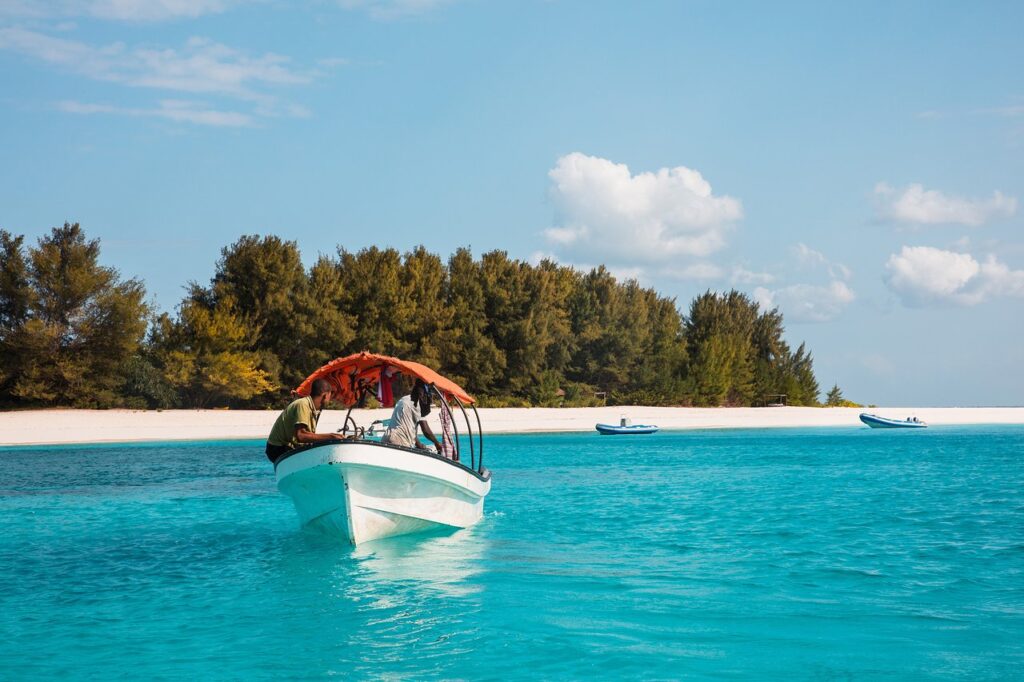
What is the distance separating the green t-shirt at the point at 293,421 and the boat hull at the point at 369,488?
1.81 feet

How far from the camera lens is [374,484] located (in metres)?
15.3

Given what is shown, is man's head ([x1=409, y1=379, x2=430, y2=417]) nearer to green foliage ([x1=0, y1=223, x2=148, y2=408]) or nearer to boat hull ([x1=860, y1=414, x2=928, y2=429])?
green foliage ([x1=0, y1=223, x2=148, y2=408])

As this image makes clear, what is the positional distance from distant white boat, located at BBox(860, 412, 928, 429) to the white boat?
62.4m

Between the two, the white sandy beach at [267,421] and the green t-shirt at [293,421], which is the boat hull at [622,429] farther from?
the green t-shirt at [293,421]

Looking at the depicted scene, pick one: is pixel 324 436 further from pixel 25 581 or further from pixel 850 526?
pixel 850 526

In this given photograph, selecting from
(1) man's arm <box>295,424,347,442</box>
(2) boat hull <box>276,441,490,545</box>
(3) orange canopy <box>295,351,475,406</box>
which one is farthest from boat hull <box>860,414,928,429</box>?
(1) man's arm <box>295,424,347,442</box>

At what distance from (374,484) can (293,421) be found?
1709 millimetres

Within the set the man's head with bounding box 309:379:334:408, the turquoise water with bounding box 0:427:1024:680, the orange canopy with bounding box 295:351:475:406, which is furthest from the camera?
the orange canopy with bounding box 295:351:475:406

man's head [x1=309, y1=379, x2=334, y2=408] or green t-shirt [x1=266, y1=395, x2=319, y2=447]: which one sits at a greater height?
man's head [x1=309, y1=379, x2=334, y2=408]

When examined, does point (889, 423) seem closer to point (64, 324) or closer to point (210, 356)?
point (210, 356)

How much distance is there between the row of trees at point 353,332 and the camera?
54500 millimetres

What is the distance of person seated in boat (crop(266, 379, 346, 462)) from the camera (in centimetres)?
1502

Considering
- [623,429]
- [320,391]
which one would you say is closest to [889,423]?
[623,429]

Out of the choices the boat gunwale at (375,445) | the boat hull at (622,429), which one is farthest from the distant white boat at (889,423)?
the boat gunwale at (375,445)
